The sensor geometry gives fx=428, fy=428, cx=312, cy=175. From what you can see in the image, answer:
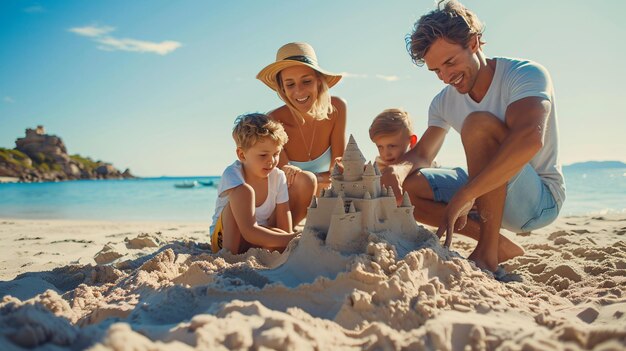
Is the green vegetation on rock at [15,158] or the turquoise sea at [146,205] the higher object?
the green vegetation on rock at [15,158]

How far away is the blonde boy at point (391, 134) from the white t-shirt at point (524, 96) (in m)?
0.62

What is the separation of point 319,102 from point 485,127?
5.50 feet

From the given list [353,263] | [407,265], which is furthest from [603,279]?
[353,263]

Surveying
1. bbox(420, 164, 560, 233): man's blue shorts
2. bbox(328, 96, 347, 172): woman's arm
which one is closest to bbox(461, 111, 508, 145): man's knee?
bbox(420, 164, 560, 233): man's blue shorts

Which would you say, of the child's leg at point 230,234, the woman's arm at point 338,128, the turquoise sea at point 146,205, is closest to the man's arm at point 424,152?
the woman's arm at point 338,128

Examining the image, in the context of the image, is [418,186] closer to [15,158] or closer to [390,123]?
[390,123]

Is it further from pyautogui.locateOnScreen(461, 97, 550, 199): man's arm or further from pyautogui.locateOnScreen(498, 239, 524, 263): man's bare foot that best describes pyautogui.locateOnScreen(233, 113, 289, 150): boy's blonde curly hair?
pyautogui.locateOnScreen(498, 239, 524, 263): man's bare foot

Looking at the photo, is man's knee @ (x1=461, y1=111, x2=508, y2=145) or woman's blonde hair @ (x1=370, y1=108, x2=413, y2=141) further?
woman's blonde hair @ (x1=370, y1=108, x2=413, y2=141)

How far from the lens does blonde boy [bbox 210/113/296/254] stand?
3117mm

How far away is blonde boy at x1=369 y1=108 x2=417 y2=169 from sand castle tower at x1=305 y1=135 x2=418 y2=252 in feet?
4.96

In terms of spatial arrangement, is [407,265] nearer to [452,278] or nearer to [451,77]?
[452,278]

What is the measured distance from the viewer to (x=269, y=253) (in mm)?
2916

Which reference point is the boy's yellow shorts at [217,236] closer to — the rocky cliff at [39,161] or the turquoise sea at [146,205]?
the turquoise sea at [146,205]

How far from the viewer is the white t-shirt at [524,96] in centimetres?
281
